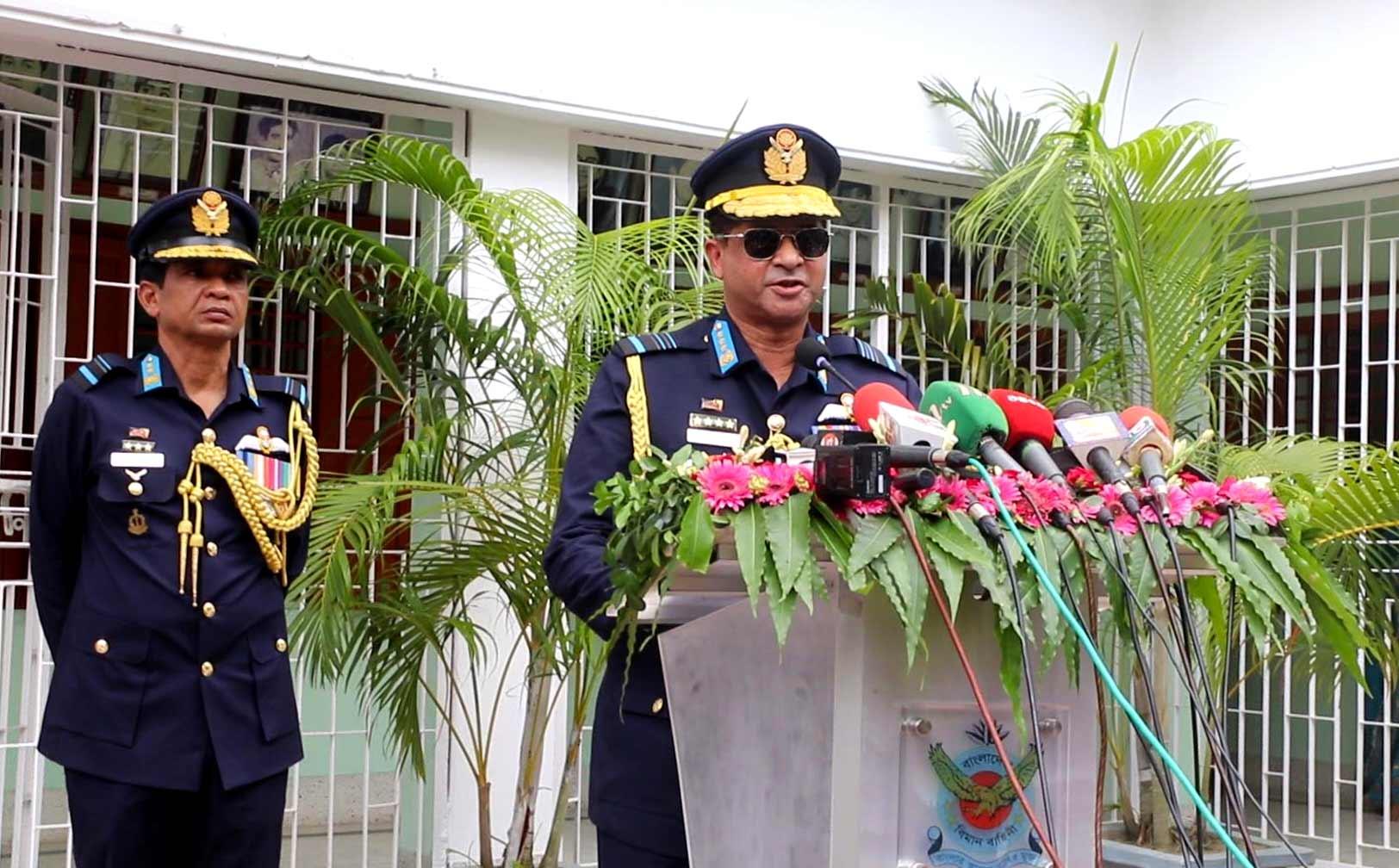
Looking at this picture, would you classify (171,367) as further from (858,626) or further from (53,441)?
(858,626)

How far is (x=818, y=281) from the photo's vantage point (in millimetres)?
2590

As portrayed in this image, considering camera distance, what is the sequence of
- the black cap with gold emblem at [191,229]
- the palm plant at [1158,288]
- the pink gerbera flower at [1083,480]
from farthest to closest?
the palm plant at [1158,288]
the black cap with gold emblem at [191,229]
the pink gerbera flower at [1083,480]

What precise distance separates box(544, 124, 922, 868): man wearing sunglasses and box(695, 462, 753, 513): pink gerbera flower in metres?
0.42

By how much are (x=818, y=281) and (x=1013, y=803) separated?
3.02 ft

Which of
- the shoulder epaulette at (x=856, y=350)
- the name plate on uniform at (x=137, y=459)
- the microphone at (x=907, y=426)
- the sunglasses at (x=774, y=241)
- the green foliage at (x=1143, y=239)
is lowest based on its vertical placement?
the name plate on uniform at (x=137, y=459)

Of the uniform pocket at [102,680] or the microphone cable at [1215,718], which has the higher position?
the microphone cable at [1215,718]

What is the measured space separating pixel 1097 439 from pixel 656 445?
726 mm

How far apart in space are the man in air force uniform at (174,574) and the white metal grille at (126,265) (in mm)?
1399

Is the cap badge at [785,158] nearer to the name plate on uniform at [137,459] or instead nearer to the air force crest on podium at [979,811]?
the air force crest on podium at [979,811]

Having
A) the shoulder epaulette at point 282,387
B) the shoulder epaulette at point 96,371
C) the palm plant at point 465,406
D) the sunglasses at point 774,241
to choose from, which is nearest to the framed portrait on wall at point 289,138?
the palm plant at point 465,406

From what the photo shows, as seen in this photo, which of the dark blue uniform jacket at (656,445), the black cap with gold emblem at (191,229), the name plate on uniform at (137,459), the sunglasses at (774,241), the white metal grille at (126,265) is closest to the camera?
the dark blue uniform jacket at (656,445)

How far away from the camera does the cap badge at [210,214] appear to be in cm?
342

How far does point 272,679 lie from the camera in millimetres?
3305

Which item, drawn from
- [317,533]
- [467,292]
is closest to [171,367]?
[317,533]
